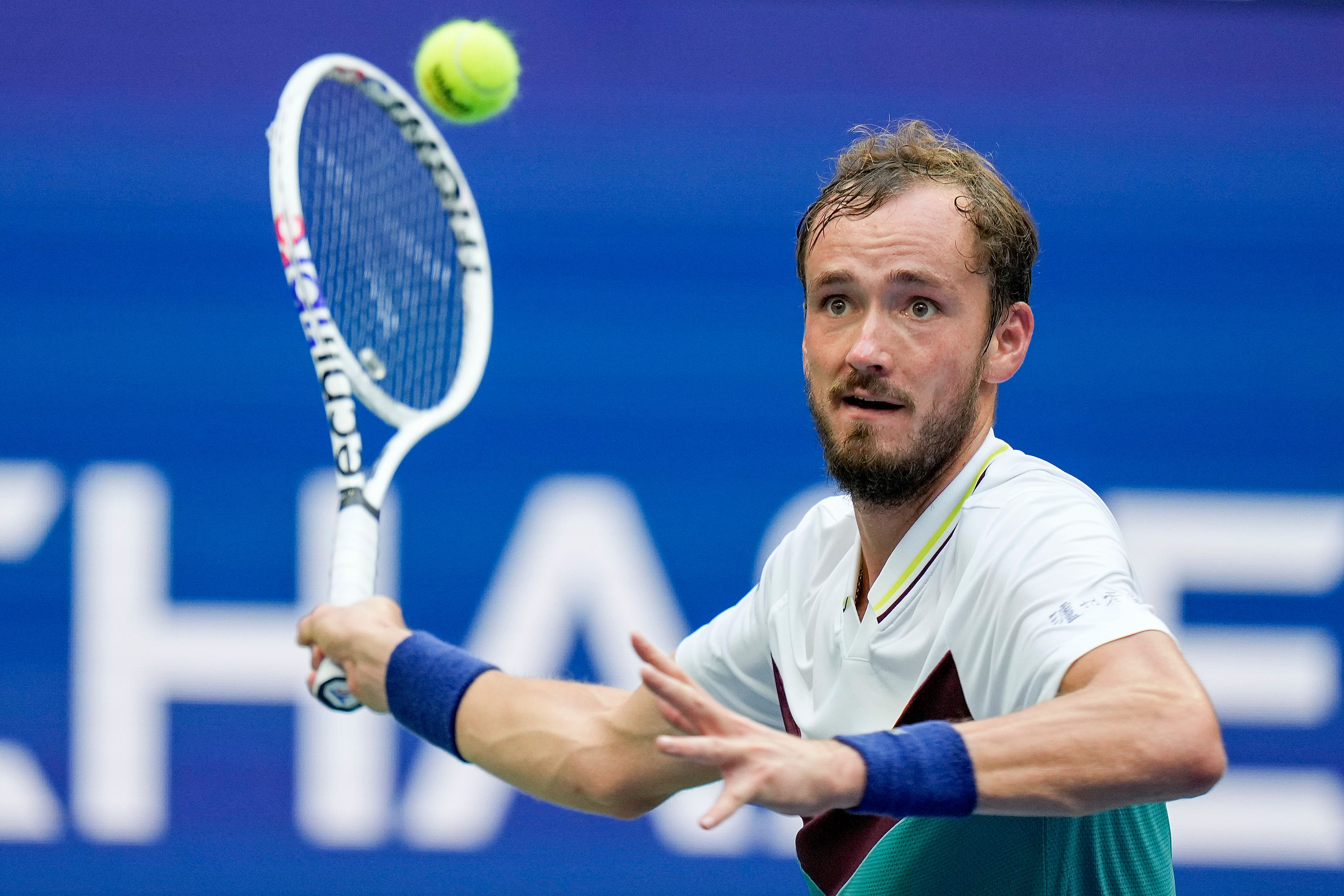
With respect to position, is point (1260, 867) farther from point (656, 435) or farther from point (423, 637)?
point (423, 637)

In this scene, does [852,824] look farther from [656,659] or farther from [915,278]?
[915,278]

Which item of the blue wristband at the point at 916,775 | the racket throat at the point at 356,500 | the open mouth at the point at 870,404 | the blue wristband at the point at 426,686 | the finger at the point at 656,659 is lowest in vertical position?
A: the blue wristband at the point at 916,775

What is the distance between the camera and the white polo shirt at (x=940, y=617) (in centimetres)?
181

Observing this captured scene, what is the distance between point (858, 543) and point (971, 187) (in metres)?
0.60

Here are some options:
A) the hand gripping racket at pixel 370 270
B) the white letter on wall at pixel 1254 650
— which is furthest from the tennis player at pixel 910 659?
the white letter on wall at pixel 1254 650

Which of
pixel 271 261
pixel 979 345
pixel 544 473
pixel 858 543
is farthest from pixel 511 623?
pixel 979 345

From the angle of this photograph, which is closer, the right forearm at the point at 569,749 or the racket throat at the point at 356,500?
the right forearm at the point at 569,749

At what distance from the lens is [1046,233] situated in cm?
449

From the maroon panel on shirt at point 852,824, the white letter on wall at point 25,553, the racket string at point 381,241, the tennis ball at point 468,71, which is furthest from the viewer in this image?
the white letter on wall at point 25,553

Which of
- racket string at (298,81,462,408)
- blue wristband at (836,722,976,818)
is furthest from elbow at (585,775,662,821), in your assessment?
racket string at (298,81,462,408)

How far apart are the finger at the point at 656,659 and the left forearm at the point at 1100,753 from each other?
0.36 metres

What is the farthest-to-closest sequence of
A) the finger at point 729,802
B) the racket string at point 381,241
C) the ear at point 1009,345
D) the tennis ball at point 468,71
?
the racket string at point 381,241
the tennis ball at point 468,71
the ear at point 1009,345
the finger at point 729,802

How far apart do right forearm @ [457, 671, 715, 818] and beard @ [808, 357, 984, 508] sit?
1.83ft

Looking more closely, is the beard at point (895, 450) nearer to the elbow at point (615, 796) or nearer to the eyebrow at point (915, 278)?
the eyebrow at point (915, 278)
